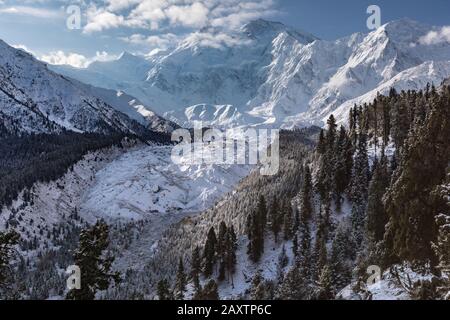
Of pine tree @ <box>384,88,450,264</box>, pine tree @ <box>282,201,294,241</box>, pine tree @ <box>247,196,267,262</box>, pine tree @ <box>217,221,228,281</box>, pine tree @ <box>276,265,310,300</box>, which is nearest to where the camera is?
pine tree @ <box>384,88,450,264</box>

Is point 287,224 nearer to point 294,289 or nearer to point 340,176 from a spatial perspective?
point 340,176

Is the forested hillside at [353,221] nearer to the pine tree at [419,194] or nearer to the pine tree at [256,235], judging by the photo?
the pine tree at [419,194]

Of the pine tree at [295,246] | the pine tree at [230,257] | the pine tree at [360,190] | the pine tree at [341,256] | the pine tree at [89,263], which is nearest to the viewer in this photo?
the pine tree at [89,263]

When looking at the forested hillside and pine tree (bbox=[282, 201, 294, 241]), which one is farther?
pine tree (bbox=[282, 201, 294, 241])

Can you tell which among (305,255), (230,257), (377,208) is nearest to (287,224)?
(230,257)

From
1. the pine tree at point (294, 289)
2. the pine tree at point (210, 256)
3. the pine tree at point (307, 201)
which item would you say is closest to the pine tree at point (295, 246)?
the pine tree at point (307, 201)

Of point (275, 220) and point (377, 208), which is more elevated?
point (275, 220)

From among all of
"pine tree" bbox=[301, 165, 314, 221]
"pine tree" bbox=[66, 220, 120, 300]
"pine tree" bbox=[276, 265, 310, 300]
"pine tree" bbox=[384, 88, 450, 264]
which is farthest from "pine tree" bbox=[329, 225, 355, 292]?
"pine tree" bbox=[66, 220, 120, 300]

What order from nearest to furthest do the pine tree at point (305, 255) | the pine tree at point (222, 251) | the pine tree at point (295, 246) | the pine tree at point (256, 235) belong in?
the pine tree at point (305, 255) < the pine tree at point (295, 246) < the pine tree at point (222, 251) < the pine tree at point (256, 235)

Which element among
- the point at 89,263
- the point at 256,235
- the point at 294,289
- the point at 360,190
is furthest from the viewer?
the point at 256,235

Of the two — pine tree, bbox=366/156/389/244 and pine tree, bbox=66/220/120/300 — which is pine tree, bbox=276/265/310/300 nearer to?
pine tree, bbox=366/156/389/244

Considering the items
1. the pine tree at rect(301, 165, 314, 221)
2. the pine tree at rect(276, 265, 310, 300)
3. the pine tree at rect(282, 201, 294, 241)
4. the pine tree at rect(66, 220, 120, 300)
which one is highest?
the pine tree at rect(301, 165, 314, 221)

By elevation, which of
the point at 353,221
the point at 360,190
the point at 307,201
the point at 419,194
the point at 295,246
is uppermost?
the point at 360,190
